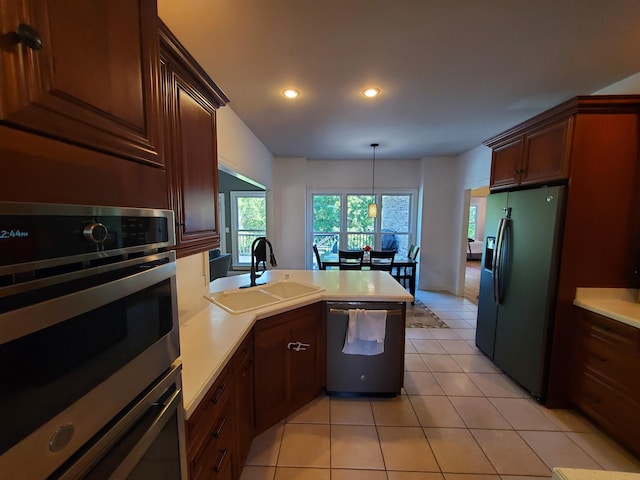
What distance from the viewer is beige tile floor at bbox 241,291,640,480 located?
1635 mm

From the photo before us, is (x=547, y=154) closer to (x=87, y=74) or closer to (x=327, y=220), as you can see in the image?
(x=87, y=74)

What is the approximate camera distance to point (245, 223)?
6980 mm

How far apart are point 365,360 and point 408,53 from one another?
2334 millimetres

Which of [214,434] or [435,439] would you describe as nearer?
[214,434]

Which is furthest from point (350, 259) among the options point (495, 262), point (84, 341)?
point (84, 341)

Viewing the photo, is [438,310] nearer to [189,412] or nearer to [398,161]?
[398,161]

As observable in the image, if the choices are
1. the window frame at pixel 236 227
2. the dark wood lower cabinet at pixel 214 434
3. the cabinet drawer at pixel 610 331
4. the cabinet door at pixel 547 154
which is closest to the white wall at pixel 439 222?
the cabinet door at pixel 547 154

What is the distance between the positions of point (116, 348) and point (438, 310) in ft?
14.8

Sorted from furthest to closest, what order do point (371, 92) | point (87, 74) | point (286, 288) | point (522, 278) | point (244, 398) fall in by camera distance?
point (371, 92) → point (286, 288) → point (522, 278) → point (244, 398) → point (87, 74)

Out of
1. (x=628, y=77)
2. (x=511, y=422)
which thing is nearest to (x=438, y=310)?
(x=511, y=422)

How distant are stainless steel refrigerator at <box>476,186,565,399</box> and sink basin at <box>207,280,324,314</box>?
173cm

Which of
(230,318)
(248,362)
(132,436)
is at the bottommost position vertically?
(248,362)

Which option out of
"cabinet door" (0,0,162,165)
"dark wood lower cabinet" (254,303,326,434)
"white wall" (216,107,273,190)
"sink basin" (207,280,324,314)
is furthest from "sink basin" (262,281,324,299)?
"cabinet door" (0,0,162,165)

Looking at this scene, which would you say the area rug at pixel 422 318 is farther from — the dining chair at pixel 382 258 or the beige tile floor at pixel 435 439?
the beige tile floor at pixel 435 439
